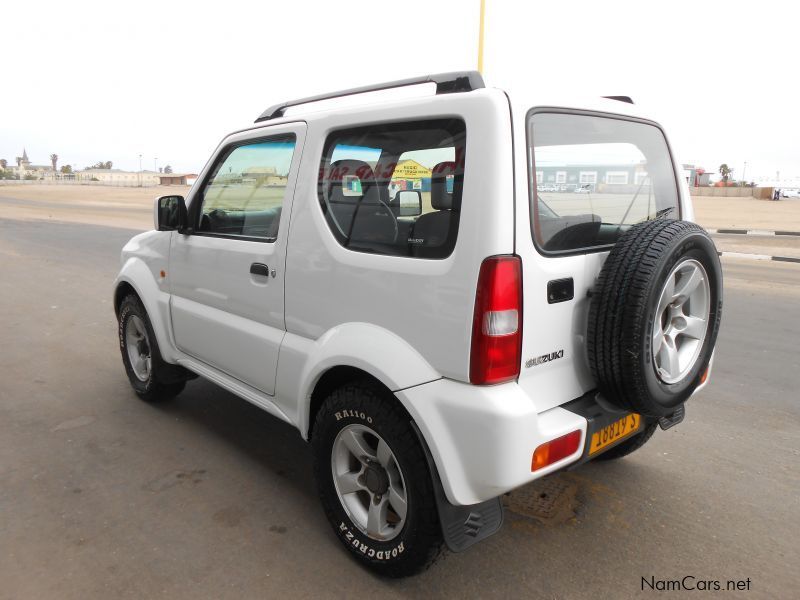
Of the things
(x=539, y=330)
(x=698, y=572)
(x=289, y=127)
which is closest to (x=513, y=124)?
(x=539, y=330)

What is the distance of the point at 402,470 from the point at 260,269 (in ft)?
4.09

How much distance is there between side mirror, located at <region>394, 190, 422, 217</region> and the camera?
8.11ft

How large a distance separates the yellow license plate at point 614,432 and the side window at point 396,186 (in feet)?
3.12

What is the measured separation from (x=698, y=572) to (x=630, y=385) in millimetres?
952

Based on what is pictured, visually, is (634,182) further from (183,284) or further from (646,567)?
(183,284)

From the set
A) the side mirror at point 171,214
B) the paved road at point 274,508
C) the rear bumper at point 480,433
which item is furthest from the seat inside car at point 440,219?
the side mirror at point 171,214

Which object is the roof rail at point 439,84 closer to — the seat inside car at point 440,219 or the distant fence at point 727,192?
the seat inside car at point 440,219

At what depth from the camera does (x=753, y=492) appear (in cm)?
310

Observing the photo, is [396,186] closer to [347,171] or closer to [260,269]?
[347,171]

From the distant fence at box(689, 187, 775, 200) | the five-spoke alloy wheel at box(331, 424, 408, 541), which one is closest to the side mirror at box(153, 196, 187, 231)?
the five-spoke alloy wheel at box(331, 424, 408, 541)

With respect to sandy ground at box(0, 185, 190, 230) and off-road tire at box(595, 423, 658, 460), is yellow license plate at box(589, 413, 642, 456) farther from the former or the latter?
sandy ground at box(0, 185, 190, 230)

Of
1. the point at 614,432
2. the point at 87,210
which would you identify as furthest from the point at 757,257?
the point at 87,210

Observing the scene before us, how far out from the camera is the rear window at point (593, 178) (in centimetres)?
219

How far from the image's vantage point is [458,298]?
2.06 meters
